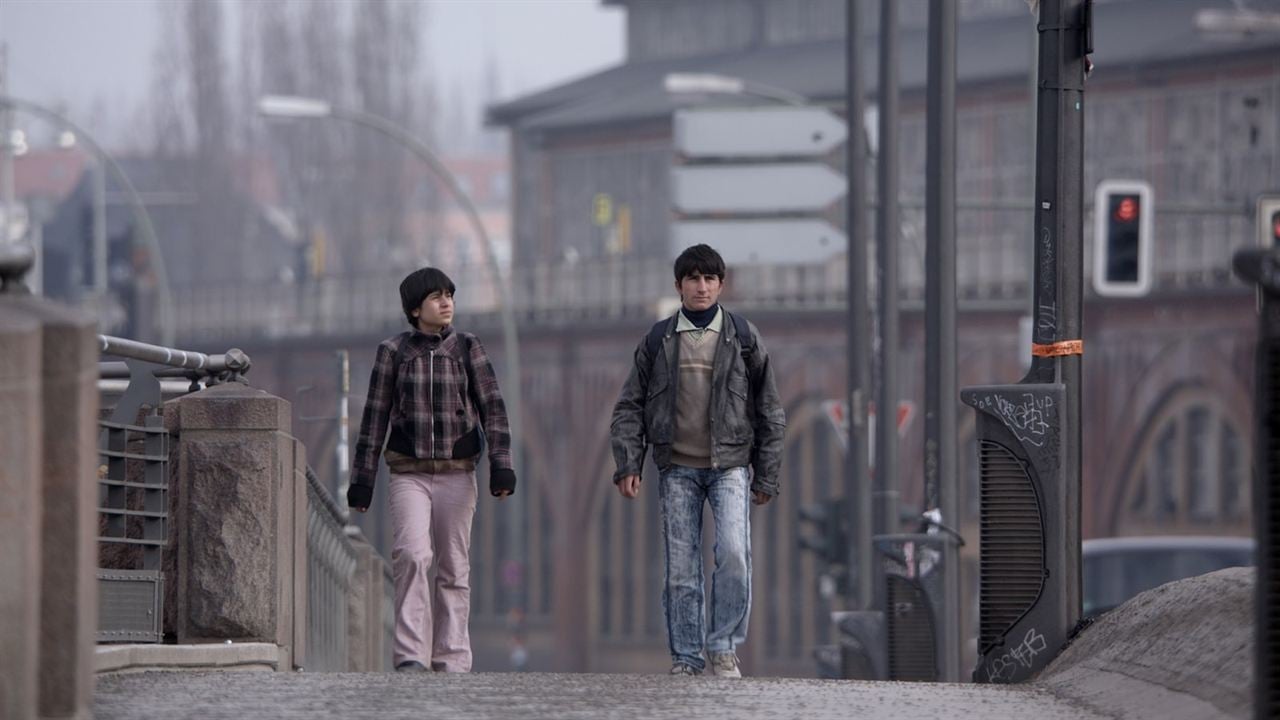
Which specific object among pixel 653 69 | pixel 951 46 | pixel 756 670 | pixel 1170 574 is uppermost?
pixel 653 69

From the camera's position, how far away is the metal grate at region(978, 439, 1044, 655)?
37.2 feet

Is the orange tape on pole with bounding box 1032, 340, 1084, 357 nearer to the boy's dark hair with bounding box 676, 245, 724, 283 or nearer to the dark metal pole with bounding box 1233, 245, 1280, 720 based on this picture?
the boy's dark hair with bounding box 676, 245, 724, 283

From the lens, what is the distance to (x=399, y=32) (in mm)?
78188

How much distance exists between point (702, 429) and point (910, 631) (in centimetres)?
564

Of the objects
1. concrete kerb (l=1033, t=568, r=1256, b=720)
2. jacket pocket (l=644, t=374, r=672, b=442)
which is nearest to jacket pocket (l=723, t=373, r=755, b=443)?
jacket pocket (l=644, t=374, r=672, b=442)

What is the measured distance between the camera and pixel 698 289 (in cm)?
1092

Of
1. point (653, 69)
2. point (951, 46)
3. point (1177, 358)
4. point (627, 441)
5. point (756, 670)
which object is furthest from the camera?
point (653, 69)

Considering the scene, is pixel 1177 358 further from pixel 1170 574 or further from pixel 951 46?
pixel 951 46

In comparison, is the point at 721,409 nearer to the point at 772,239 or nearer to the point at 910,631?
the point at 910,631

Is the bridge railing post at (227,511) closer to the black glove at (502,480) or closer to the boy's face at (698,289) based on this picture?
the black glove at (502,480)

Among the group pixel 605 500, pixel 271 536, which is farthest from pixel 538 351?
pixel 271 536

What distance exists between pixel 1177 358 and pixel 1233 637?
128 ft

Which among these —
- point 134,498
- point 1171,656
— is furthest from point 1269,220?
point 1171,656

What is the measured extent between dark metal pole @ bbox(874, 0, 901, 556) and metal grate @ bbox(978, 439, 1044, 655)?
8.63 metres
